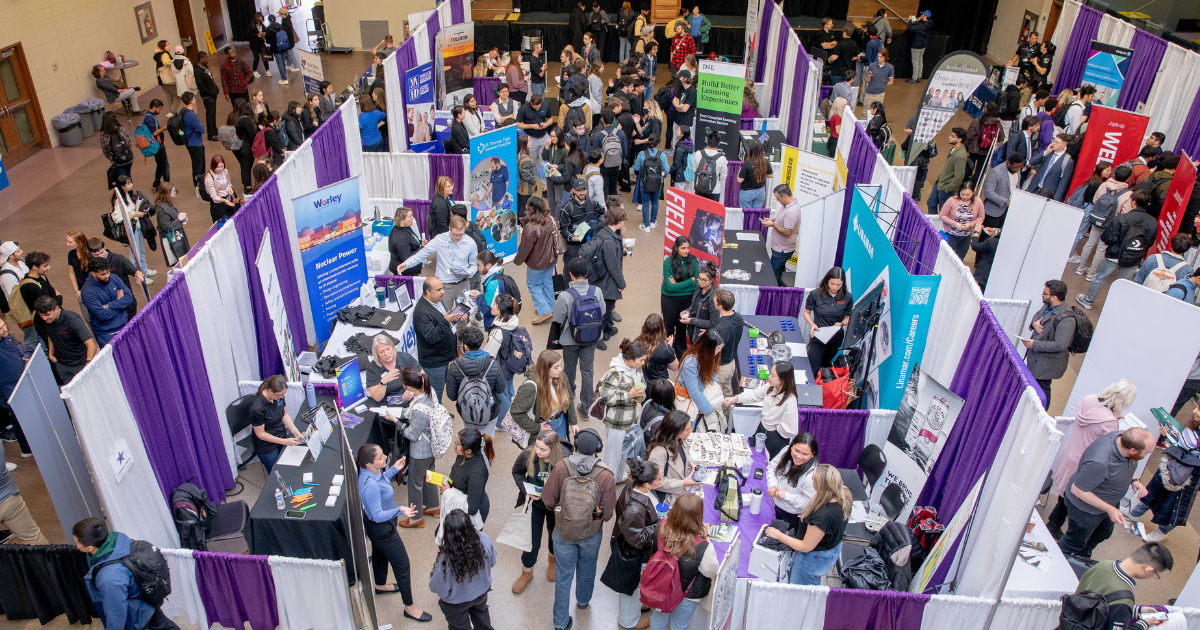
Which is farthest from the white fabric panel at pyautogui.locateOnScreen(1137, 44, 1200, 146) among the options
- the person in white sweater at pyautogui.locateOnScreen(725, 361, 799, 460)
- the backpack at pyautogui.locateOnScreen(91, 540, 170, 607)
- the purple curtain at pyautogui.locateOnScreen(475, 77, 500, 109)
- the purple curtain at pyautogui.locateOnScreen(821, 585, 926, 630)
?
the backpack at pyautogui.locateOnScreen(91, 540, 170, 607)

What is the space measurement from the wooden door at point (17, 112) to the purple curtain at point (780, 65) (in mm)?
12492

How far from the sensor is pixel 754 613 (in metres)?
4.71

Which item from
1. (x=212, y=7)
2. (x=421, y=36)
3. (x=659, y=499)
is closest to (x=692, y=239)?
(x=659, y=499)

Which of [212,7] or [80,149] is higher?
[212,7]

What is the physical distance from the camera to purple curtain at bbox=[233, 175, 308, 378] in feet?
22.0

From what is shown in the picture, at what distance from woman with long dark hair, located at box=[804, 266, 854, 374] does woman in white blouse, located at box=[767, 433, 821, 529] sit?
199 centimetres

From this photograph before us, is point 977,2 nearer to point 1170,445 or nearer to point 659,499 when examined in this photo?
point 1170,445

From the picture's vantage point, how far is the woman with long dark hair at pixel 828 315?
7172 mm

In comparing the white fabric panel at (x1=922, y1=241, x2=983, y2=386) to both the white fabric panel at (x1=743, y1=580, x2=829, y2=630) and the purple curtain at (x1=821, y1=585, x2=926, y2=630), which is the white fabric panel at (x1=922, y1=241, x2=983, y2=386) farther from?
the white fabric panel at (x1=743, y1=580, x2=829, y2=630)

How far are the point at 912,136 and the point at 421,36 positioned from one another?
7.86m

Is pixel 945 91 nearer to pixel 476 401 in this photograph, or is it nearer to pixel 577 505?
pixel 476 401

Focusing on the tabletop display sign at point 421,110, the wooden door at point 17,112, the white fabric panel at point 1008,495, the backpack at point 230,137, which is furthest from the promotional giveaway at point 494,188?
the wooden door at point 17,112

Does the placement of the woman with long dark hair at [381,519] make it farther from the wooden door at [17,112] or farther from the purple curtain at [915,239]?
the wooden door at [17,112]

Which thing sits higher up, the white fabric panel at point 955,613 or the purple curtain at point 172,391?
the purple curtain at point 172,391
